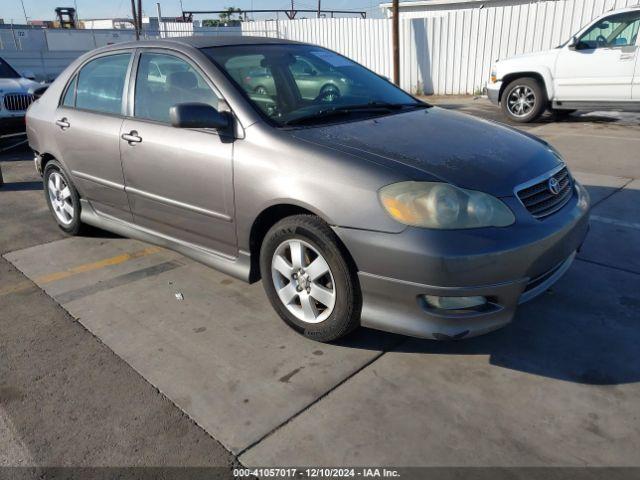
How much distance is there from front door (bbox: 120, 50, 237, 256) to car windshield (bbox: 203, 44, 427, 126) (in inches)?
11.2

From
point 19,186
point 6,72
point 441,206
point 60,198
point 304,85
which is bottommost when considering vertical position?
point 19,186

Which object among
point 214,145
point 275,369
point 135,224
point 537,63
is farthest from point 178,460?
point 537,63

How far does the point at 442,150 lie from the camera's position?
9.61 ft

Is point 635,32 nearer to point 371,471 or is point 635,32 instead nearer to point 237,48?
point 237,48

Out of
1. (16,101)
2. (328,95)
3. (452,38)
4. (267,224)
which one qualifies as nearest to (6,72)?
(16,101)

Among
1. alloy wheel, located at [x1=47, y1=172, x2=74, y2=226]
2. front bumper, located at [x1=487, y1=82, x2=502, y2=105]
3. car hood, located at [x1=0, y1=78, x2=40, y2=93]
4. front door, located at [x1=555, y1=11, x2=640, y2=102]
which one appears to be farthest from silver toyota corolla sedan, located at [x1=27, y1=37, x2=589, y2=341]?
front bumper, located at [x1=487, y1=82, x2=502, y2=105]

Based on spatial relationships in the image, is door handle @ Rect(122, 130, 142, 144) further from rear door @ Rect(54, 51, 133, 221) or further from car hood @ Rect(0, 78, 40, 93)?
car hood @ Rect(0, 78, 40, 93)

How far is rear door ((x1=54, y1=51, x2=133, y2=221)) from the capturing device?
3.99 metres

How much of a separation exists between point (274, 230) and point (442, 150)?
1018 mm

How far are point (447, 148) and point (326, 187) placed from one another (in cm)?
75

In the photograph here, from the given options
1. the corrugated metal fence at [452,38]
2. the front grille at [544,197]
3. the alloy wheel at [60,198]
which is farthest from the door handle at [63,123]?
the corrugated metal fence at [452,38]

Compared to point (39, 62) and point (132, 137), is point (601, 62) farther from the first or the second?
point (39, 62)

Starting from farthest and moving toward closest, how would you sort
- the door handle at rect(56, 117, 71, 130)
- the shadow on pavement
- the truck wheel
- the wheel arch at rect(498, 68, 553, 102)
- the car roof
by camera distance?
the truck wheel < the wheel arch at rect(498, 68, 553, 102) < the shadow on pavement < the door handle at rect(56, 117, 71, 130) < the car roof

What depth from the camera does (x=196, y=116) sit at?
9.99 ft
